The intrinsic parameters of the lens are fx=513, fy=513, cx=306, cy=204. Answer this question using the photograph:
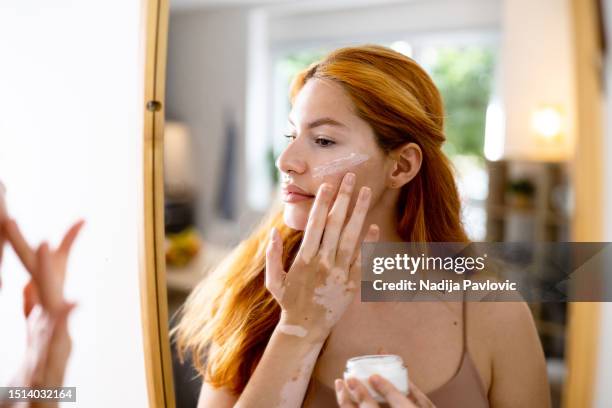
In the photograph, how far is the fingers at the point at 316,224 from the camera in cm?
47

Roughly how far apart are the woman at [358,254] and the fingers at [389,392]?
0.02 m

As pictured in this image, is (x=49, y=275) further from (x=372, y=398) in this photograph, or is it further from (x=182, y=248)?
(x=372, y=398)

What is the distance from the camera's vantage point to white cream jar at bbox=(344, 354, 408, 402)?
440 millimetres

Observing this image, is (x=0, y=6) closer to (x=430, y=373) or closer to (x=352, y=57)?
(x=352, y=57)

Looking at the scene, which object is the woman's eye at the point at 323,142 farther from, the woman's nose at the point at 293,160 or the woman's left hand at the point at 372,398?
the woman's left hand at the point at 372,398

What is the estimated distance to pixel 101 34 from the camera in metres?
0.60

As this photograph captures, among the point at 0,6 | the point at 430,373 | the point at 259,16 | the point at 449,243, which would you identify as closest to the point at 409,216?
the point at 449,243

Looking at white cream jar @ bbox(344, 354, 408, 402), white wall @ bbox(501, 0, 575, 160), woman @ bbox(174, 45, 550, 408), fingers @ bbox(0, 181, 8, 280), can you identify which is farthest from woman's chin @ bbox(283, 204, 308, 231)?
fingers @ bbox(0, 181, 8, 280)

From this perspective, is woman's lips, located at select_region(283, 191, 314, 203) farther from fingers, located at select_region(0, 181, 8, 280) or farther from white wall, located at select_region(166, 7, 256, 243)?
fingers, located at select_region(0, 181, 8, 280)

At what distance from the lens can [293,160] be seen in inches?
19.7

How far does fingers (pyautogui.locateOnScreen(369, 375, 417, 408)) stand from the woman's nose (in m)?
0.20

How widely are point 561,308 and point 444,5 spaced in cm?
56

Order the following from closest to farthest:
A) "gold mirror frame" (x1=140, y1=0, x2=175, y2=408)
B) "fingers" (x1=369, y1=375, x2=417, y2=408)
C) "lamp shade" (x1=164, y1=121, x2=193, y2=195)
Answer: "fingers" (x1=369, y1=375, x2=417, y2=408) → "gold mirror frame" (x1=140, y1=0, x2=175, y2=408) → "lamp shade" (x1=164, y1=121, x2=193, y2=195)

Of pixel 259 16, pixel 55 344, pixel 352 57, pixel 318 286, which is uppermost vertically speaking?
pixel 259 16
